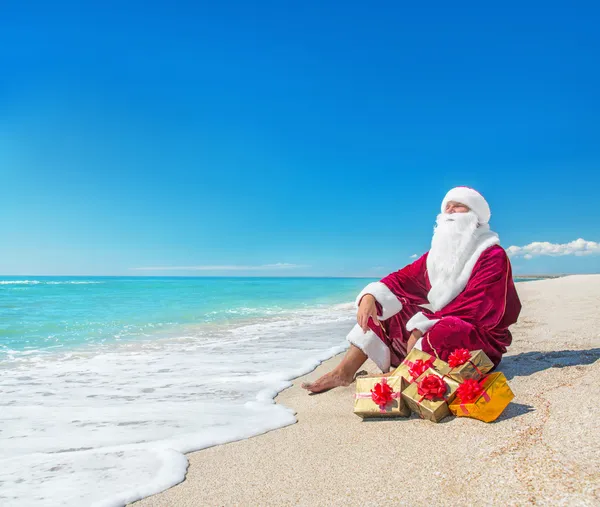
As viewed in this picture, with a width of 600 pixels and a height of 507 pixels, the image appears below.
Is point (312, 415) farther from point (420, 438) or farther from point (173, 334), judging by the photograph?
point (173, 334)

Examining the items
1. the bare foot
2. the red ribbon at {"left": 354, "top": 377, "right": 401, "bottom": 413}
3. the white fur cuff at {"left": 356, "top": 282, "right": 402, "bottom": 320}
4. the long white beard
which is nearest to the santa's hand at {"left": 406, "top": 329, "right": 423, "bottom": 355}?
the white fur cuff at {"left": 356, "top": 282, "right": 402, "bottom": 320}

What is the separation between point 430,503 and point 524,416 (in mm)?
965

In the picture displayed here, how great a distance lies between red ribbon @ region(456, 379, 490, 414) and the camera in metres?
2.29

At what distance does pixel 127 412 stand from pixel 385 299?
2037mm

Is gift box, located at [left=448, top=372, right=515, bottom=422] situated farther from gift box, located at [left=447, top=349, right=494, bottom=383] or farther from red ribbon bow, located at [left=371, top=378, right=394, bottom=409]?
red ribbon bow, located at [left=371, top=378, right=394, bottom=409]

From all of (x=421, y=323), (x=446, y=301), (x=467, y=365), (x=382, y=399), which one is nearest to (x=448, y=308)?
(x=446, y=301)

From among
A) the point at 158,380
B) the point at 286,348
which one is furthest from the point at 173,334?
the point at 158,380

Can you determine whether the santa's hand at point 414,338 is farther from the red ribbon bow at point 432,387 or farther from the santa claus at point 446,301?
the red ribbon bow at point 432,387

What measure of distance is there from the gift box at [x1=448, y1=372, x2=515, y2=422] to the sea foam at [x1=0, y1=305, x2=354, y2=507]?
3.55 feet

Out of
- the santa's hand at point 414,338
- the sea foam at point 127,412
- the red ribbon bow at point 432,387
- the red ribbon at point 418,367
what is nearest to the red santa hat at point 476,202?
the santa's hand at point 414,338

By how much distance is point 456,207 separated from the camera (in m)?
3.28

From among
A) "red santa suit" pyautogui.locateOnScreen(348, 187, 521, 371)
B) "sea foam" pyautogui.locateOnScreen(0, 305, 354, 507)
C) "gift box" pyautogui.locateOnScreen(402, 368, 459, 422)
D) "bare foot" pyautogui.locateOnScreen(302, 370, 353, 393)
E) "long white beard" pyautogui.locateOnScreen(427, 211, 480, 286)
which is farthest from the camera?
"bare foot" pyautogui.locateOnScreen(302, 370, 353, 393)

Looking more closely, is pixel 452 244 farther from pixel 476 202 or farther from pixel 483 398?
pixel 483 398

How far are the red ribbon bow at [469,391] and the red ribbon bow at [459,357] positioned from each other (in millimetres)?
110
